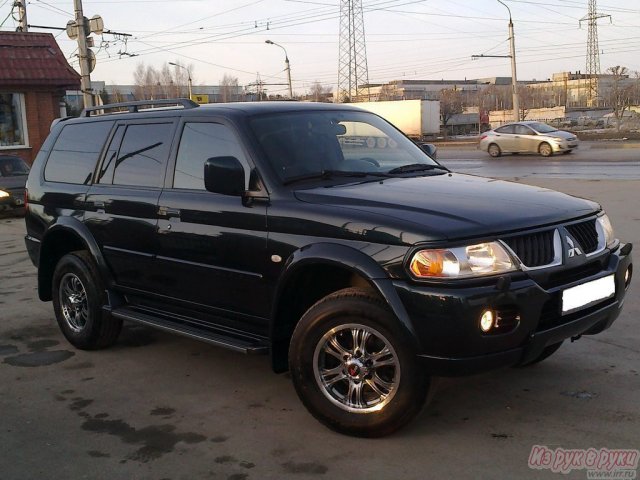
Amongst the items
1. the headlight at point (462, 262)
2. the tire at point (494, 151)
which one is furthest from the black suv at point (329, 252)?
the tire at point (494, 151)

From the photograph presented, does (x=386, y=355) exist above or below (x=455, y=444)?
above

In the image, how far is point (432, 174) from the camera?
489 cm

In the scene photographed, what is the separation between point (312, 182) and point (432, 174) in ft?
3.20

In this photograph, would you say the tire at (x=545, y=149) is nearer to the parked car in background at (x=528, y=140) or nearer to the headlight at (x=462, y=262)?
the parked car in background at (x=528, y=140)

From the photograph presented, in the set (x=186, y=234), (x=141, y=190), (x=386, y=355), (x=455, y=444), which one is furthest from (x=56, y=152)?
(x=455, y=444)

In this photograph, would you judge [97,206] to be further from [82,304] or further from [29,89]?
[29,89]

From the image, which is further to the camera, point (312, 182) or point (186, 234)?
point (186, 234)

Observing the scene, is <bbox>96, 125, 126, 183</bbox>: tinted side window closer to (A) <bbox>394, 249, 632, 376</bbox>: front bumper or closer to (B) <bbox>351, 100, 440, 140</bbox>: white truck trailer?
(A) <bbox>394, 249, 632, 376</bbox>: front bumper

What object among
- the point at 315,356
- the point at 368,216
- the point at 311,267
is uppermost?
the point at 368,216

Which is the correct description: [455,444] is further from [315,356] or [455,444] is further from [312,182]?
[312,182]

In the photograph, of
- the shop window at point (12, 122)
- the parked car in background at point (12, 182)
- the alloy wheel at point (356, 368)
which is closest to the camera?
the alloy wheel at point (356, 368)

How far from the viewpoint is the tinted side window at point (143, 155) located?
502cm

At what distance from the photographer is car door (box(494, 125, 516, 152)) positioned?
1243 inches

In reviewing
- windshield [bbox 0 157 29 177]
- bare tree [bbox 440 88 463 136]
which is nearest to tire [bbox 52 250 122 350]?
windshield [bbox 0 157 29 177]
